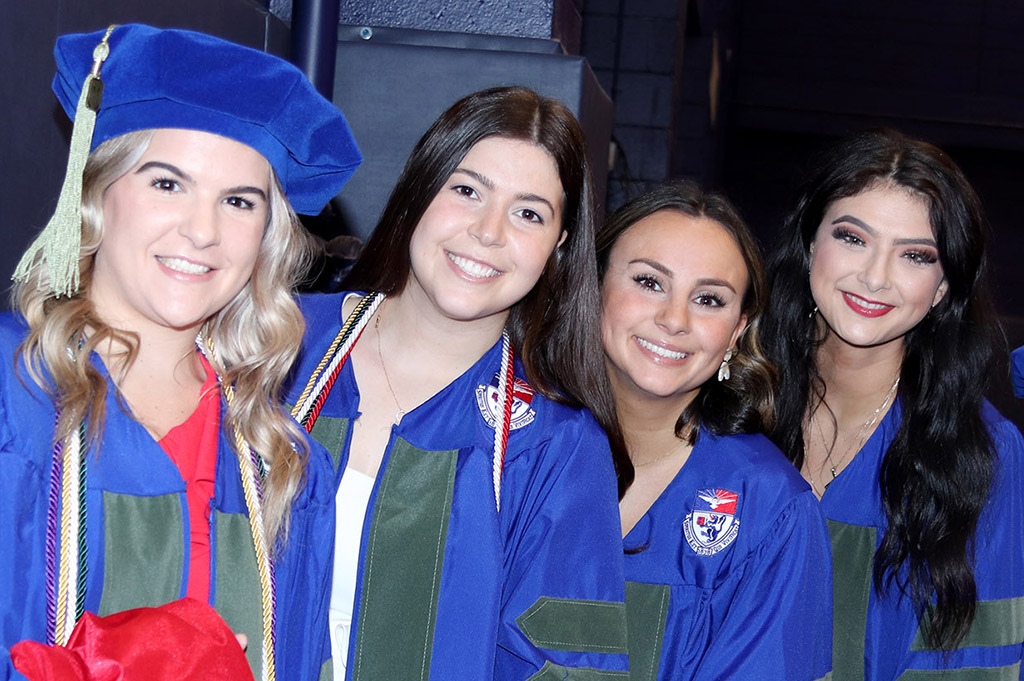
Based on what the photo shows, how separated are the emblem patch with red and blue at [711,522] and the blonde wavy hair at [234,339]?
2.99 ft

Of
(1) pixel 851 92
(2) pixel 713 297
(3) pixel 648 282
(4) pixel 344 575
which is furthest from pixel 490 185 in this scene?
(1) pixel 851 92

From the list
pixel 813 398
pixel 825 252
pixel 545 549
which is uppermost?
pixel 825 252

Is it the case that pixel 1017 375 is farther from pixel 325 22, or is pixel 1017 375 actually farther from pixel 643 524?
pixel 325 22

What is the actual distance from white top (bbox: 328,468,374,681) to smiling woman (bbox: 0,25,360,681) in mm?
209

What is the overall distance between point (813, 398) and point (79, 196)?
181 cm

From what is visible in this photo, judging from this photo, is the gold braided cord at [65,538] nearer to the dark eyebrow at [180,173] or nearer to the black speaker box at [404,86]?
the dark eyebrow at [180,173]

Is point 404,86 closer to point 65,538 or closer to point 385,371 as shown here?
point 385,371

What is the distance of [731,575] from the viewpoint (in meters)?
2.31

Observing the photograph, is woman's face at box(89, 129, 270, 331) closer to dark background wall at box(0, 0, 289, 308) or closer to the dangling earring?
dark background wall at box(0, 0, 289, 308)

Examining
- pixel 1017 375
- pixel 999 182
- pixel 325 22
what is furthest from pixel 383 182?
pixel 999 182

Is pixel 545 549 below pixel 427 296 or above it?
below

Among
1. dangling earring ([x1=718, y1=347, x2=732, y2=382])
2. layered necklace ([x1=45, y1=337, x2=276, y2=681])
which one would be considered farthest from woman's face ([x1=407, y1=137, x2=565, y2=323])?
layered necklace ([x1=45, y1=337, x2=276, y2=681])

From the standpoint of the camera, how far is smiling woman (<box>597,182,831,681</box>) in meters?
2.26

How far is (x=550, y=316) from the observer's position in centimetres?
222
